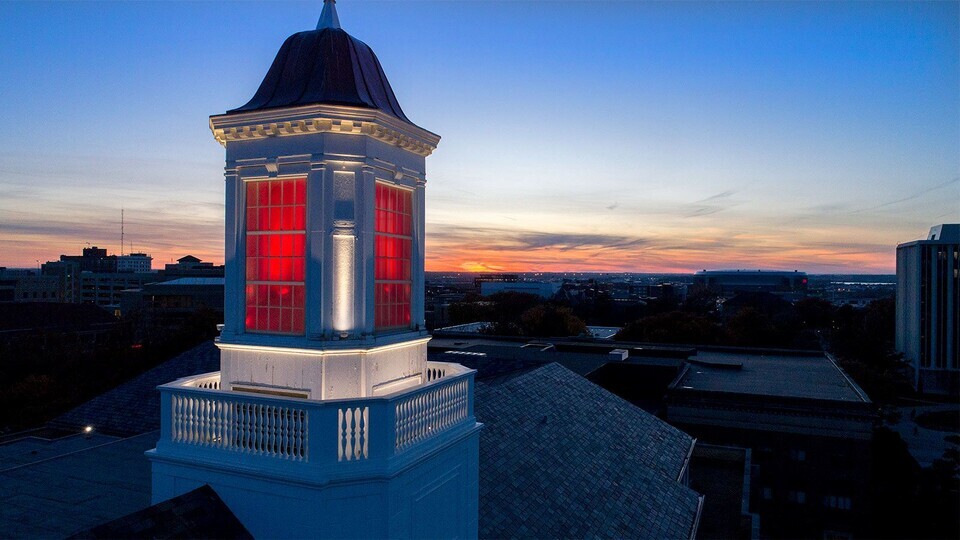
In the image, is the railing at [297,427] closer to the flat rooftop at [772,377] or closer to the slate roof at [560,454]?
the slate roof at [560,454]

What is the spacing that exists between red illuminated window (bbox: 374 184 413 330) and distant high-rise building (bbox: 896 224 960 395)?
297 feet

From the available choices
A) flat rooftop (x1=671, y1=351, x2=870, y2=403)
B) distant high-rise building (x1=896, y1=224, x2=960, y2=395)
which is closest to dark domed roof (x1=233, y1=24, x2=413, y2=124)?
flat rooftop (x1=671, y1=351, x2=870, y2=403)

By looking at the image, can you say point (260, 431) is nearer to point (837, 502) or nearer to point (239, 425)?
point (239, 425)

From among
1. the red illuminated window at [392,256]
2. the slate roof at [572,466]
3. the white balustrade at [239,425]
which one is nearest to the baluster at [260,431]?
the white balustrade at [239,425]

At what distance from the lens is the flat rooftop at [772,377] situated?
3481 centimetres

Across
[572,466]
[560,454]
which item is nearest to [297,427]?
[572,466]

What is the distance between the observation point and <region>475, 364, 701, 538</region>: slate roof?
12.8m

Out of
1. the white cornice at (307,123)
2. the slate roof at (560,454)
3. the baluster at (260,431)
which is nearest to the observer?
the baluster at (260,431)

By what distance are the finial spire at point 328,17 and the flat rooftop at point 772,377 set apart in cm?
3135

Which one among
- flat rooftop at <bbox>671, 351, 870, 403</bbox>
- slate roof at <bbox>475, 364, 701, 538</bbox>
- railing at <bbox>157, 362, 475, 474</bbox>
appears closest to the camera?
railing at <bbox>157, 362, 475, 474</bbox>

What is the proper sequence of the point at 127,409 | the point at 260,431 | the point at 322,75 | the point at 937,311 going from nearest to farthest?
the point at 260,431
the point at 322,75
the point at 127,409
the point at 937,311

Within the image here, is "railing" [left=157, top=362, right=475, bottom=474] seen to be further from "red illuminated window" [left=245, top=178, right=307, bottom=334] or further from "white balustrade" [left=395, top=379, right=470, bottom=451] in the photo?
"red illuminated window" [left=245, top=178, right=307, bottom=334]

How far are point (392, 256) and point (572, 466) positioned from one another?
9046 mm

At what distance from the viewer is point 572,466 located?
50.5 feet
